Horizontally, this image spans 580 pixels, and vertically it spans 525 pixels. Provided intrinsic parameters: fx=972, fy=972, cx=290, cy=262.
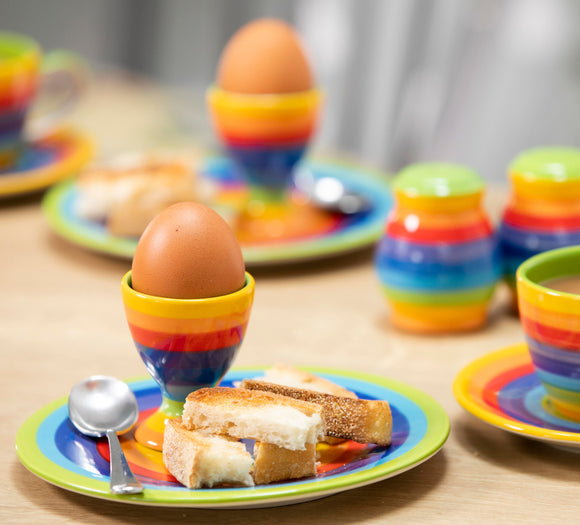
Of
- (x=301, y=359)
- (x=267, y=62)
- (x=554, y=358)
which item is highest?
(x=267, y=62)

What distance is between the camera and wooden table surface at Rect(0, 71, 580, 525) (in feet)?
1.94

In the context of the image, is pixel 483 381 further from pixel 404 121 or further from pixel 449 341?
pixel 404 121

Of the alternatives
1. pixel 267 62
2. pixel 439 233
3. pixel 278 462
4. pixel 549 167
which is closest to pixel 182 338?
pixel 278 462

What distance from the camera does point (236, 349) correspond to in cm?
66

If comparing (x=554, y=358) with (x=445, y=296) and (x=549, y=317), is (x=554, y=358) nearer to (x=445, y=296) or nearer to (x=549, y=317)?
(x=549, y=317)

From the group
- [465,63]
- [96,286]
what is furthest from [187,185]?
[465,63]

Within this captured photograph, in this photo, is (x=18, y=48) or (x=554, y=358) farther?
(x=18, y=48)

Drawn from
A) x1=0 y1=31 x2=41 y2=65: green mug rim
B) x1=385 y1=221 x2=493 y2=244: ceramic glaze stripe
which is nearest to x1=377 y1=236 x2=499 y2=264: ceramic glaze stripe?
x1=385 y1=221 x2=493 y2=244: ceramic glaze stripe

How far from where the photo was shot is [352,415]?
0.61m

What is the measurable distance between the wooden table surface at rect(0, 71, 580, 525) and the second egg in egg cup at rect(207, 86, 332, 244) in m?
0.07

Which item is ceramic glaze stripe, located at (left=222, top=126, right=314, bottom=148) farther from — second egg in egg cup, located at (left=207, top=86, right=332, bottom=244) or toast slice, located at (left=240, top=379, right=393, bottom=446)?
toast slice, located at (left=240, top=379, right=393, bottom=446)

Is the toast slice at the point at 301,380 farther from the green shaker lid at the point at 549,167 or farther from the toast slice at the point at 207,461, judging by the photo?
the green shaker lid at the point at 549,167

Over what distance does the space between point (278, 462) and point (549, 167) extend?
47cm

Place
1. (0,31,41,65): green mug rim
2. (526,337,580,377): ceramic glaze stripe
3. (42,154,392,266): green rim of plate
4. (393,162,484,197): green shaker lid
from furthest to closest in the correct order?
(0,31,41,65): green mug rim < (42,154,392,266): green rim of plate < (393,162,484,197): green shaker lid < (526,337,580,377): ceramic glaze stripe
